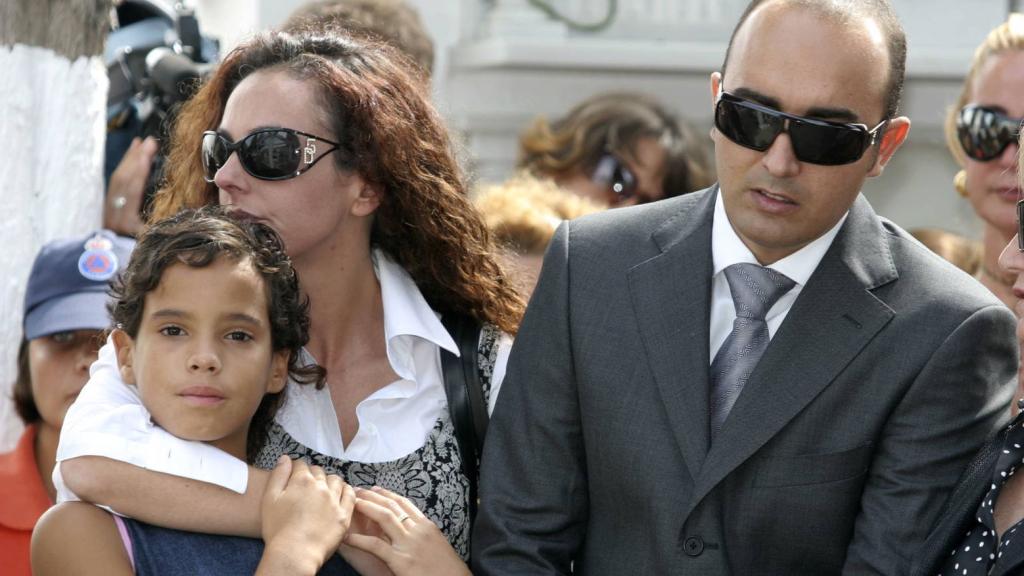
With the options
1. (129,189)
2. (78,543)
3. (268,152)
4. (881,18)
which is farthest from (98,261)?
(881,18)

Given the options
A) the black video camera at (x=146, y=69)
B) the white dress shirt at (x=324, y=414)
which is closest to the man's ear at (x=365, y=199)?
the white dress shirt at (x=324, y=414)

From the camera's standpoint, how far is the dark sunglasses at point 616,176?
18.4 feet

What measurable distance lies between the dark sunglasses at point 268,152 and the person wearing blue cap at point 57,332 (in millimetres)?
734

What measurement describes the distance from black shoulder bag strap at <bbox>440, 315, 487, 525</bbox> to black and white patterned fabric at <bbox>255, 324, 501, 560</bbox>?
3 centimetres

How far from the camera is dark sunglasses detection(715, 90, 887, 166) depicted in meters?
2.80

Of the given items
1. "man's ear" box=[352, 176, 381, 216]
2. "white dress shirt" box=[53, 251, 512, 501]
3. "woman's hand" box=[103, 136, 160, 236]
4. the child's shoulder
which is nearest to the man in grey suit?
"white dress shirt" box=[53, 251, 512, 501]

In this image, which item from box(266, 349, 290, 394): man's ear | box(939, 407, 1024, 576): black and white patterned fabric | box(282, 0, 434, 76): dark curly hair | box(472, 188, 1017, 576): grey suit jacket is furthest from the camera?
box(282, 0, 434, 76): dark curly hair

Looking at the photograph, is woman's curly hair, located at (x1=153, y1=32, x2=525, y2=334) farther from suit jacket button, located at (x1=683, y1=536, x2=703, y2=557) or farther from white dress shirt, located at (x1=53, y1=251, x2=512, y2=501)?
suit jacket button, located at (x1=683, y1=536, x2=703, y2=557)

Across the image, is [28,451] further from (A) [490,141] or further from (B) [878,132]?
(A) [490,141]

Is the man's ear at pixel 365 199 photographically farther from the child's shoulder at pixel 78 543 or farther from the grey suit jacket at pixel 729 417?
the child's shoulder at pixel 78 543

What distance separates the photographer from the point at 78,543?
9.14 feet

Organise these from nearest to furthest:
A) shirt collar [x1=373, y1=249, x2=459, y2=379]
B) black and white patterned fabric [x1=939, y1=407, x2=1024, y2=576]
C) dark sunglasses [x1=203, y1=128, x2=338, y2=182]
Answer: black and white patterned fabric [x1=939, y1=407, x2=1024, y2=576]
dark sunglasses [x1=203, y1=128, x2=338, y2=182]
shirt collar [x1=373, y1=249, x2=459, y2=379]

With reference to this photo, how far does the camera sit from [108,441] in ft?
9.41

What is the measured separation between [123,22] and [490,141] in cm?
306
